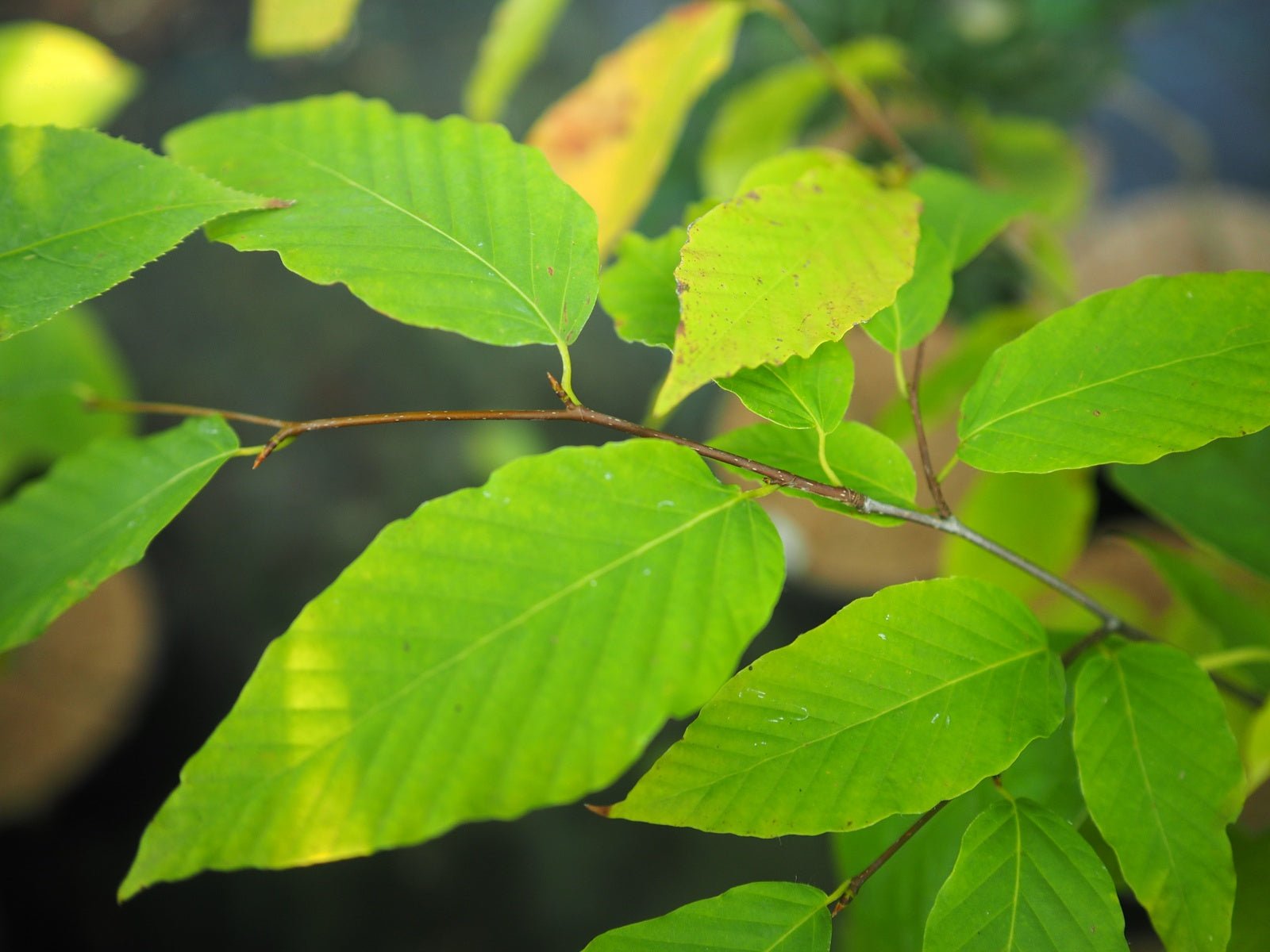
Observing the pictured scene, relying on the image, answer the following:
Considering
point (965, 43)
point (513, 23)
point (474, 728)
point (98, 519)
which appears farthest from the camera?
point (965, 43)

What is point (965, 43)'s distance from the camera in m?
0.99

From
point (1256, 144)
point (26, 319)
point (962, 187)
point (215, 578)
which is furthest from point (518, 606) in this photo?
point (1256, 144)

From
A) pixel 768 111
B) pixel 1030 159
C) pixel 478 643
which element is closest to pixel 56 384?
pixel 478 643

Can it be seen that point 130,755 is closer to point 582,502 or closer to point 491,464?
point 491,464

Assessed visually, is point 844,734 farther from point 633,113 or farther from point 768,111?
point 768,111

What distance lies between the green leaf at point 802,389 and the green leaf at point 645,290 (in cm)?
4

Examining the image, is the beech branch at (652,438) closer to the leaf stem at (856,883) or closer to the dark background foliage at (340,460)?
the leaf stem at (856,883)

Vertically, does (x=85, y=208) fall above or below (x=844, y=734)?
above

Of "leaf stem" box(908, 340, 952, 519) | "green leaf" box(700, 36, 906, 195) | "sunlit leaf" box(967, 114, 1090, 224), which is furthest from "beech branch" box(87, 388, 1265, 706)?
"sunlit leaf" box(967, 114, 1090, 224)

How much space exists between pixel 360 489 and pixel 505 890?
0.82m

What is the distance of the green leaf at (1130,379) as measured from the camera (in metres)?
0.33

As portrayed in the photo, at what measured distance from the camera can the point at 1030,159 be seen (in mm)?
960

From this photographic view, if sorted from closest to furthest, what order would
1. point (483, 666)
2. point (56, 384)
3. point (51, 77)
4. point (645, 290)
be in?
point (483, 666) → point (645, 290) → point (56, 384) → point (51, 77)

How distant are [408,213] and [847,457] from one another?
0.70 ft
